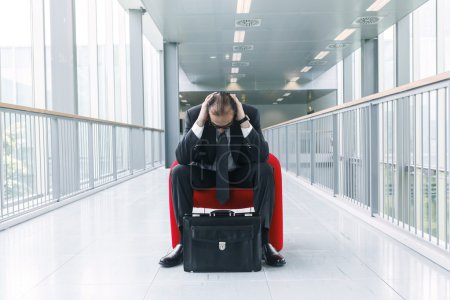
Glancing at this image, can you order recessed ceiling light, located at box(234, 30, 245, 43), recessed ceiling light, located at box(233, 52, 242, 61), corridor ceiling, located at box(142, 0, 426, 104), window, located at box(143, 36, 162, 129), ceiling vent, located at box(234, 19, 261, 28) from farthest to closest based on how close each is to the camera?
window, located at box(143, 36, 162, 129) → recessed ceiling light, located at box(233, 52, 242, 61) → recessed ceiling light, located at box(234, 30, 245, 43) → ceiling vent, located at box(234, 19, 261, 28) → corridor ceiling, located at box(142, 0, 426, 104)

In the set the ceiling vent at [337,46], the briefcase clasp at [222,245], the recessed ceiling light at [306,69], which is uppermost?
the ceiling vent at [337,46]

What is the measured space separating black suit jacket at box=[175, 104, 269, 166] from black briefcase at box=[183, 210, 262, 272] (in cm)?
31

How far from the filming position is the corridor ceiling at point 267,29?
7043 mm

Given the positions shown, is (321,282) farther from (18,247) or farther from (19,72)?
(19,72)

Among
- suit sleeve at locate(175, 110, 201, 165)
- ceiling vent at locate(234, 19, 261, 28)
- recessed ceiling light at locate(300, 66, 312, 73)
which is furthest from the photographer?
recessed ceiling light at locate(300, 66, 312, 73)

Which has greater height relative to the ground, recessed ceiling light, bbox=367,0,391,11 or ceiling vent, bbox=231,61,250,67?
recessed ceiling light, bbox=367,0,391,11

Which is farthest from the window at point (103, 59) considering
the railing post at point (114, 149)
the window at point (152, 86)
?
the window at point (152, 86)

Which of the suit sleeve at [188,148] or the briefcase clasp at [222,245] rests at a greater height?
the suit sleeve at [188,148]

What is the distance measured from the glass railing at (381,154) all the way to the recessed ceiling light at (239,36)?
366 cm

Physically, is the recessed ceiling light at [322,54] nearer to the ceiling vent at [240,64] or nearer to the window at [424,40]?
the ceiling vent at [240,64]

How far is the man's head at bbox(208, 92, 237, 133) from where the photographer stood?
195 centimetres

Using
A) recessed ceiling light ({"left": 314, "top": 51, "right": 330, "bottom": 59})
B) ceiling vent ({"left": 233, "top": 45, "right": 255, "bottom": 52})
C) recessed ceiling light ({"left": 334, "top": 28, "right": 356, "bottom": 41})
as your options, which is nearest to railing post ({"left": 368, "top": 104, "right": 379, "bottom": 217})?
recessed ceiling light ({"left": 334, "top": 28, "right": 356, "bottom": 41})

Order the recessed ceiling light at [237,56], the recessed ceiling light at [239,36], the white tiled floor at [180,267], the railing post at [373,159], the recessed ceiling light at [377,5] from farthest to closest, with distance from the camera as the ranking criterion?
the recessed ceiling light at [237,56]
the recessed ceiling light at [239,36]
the recessed ceiling light at [377,5]
the railing post at [373,159]
the white tiled floor at [180,267]

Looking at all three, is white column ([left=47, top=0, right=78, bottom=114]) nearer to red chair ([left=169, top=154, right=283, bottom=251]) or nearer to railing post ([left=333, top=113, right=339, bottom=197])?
railing post ([left=333, top=113, right=339, bottom=197])
